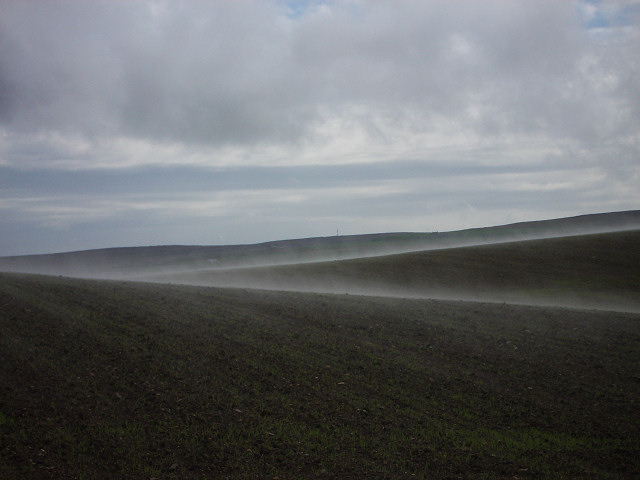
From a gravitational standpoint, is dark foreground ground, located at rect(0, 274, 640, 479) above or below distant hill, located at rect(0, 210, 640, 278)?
below

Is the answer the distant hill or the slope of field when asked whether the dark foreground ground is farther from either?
the distant hill

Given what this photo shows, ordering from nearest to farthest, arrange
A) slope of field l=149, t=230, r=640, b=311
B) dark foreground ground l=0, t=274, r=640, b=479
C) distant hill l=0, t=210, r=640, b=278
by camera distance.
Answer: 1. dark foreground ground l=0, t=274, r=640, b=479
2. slope of field l=149, t=230, r=640, b=311
3. distant hill l=0, t=210, r=640, b=278

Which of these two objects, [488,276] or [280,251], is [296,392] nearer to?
[488,276]

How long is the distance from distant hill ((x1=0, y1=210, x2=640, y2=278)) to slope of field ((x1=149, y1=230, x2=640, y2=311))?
13735 millimetres

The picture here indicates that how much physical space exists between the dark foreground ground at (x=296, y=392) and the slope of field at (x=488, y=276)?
861cm

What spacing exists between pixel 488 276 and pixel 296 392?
19.1m

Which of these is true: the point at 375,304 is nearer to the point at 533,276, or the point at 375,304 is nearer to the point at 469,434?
the point at 469,434

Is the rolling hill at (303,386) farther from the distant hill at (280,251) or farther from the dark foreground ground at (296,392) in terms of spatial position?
the distant hill at (280,251)

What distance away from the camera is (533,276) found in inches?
1060

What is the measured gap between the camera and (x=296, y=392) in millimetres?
9883

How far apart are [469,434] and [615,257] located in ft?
82.8

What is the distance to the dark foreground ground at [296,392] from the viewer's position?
25.2 feet

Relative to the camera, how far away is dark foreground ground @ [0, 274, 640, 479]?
7684 millimetres

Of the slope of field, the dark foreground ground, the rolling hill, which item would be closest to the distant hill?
the slope of field
